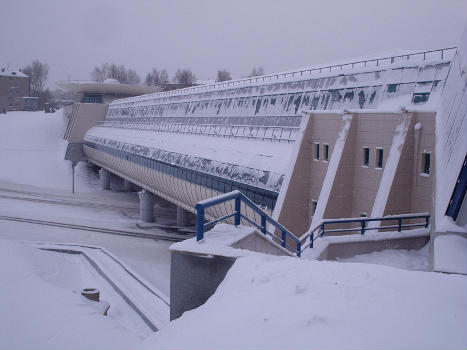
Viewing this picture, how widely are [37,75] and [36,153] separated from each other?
96896mm

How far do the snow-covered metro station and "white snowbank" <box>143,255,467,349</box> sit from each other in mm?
2984

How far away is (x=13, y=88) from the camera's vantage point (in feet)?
399

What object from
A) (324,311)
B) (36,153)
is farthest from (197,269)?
(36,153)

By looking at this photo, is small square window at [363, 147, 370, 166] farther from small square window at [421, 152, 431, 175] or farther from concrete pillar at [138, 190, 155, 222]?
concrete pillar at [138, 190, 155, 222]

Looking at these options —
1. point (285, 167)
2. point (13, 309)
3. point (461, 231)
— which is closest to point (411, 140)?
point (285, 167)

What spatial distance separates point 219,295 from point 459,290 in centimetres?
311

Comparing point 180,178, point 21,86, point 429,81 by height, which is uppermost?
point 21,86

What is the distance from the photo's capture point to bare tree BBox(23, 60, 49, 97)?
478 feet

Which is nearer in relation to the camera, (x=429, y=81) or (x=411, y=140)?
(x=411, y=140)

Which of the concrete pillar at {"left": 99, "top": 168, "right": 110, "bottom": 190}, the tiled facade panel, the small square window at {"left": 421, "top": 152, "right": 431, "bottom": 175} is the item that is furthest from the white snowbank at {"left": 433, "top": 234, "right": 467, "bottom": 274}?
the concrete pillar at {"left": 99, "top": 168, "right": 110, "bottom": 190}

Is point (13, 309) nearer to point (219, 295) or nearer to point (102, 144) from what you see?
point (219, 295)

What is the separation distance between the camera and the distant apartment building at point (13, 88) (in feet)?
392

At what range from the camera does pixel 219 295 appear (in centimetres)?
636

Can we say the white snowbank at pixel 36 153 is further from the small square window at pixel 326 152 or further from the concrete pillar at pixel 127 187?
the small square window at pixel 326 152
